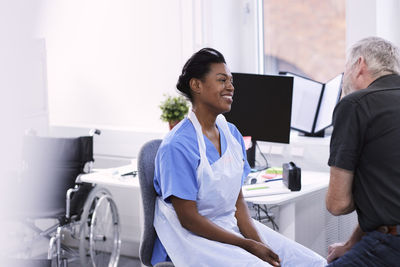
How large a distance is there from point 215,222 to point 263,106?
44.3 inches

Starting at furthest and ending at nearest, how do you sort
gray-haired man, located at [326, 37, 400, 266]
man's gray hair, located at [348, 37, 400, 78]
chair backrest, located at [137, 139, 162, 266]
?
chair backrest, located at [137, 139, 162, 266]
man's gray hair, located at [348, 37, 400, 78]
gray-haired man, located at [326, 37, 400, 266]

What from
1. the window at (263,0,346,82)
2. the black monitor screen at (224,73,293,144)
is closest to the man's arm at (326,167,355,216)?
the black monitor screen at (224,73,293,144)

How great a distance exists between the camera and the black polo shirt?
1.28 m

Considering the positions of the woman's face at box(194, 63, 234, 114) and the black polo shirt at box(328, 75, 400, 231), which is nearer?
the black polo shirt at box(328, 75, 400, 231)

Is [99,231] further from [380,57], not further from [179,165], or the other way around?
[380,57]

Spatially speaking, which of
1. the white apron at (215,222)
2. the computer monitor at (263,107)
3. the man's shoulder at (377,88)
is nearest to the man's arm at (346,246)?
the white apron at (215,222)

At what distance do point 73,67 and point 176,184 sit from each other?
2359mm

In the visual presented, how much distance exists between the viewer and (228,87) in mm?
1673

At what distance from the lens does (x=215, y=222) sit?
1.59 metres

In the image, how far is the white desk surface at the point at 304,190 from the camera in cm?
207

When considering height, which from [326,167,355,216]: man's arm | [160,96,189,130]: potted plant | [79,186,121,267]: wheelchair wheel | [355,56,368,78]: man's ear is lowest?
[79,186,121,267]: wheelchair wheel

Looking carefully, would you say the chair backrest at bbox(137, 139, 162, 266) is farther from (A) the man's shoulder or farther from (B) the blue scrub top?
(A) the man's shoulder

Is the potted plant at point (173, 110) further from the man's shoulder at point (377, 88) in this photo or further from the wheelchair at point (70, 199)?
the man's shoulder at point (377, 88)

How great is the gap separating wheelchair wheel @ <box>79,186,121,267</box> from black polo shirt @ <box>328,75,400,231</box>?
1727 millimetres
